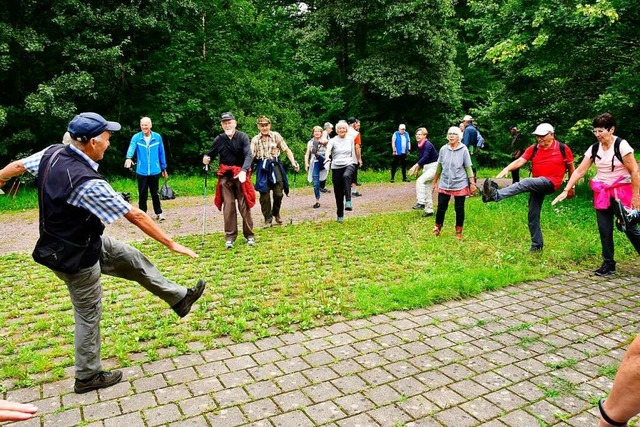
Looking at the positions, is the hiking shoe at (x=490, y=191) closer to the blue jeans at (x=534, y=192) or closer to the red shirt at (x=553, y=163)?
→ the blue jeans at (x=534, y=192)

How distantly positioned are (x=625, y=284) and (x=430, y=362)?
3.62m

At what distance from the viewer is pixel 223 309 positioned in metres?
5.60

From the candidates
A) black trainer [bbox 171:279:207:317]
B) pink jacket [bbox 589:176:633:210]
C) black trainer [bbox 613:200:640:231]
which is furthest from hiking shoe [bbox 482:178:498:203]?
black trainer [bbox 171:279:207:317]

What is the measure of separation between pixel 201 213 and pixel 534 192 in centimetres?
755

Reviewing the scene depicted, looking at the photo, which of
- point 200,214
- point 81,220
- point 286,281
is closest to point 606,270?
point 286,281

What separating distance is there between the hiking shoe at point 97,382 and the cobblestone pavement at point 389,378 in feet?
0.18

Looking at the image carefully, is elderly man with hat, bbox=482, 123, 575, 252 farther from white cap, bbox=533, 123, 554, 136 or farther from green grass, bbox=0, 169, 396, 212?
green grass, bbox=0, 169, 396, 212

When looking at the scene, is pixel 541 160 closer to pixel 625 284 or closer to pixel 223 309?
pixel 625 284

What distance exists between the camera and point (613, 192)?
6699mm

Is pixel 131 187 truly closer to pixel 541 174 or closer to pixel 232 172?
pixel 232 172

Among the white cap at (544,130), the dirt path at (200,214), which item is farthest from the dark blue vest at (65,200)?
the white cap at (544,130)

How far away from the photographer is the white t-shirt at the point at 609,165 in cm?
655

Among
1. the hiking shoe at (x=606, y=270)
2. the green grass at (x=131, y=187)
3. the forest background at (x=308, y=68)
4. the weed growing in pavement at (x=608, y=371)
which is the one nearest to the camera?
the weed growing in pavement at (x=608, y=371)

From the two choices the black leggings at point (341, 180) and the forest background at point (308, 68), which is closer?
the black leggings at point (341, 180)
